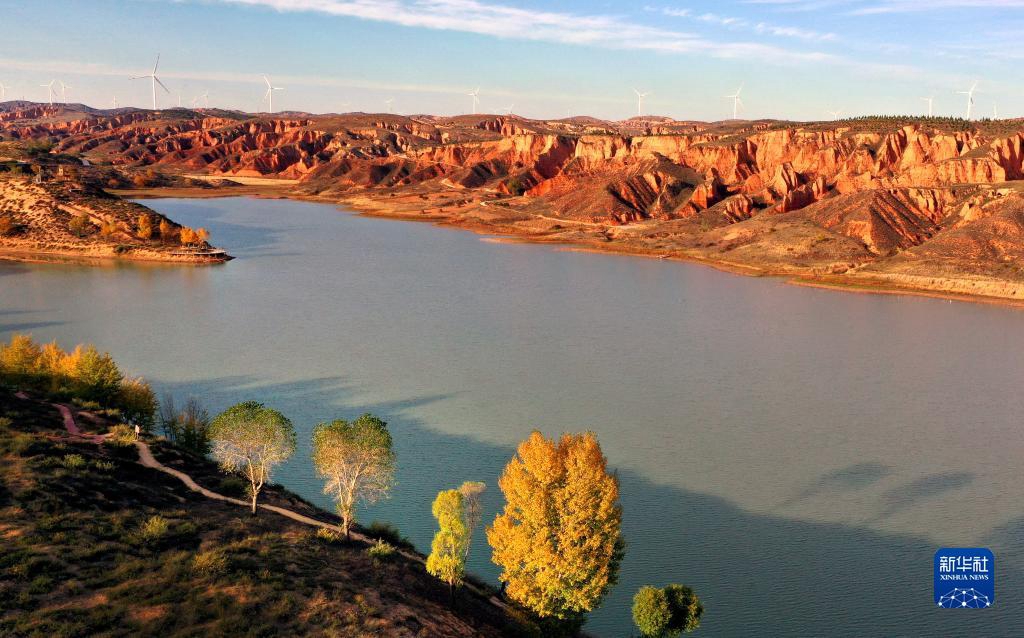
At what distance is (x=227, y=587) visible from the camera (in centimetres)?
1994

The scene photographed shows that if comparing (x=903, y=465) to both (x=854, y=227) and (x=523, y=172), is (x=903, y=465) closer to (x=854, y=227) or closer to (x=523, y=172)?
(x=854, y=227)

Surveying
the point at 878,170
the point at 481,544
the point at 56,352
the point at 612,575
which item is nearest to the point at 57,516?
the point at 481,544

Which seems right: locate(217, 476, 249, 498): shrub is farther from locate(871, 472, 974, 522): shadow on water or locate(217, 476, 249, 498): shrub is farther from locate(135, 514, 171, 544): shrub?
locate(871, 472, 974, 522): shadow on water

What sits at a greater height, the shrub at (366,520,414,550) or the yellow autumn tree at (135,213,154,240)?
the yellow autumn tree at (135,213,154,240)

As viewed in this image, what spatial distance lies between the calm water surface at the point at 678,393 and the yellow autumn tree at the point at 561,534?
9.91ft

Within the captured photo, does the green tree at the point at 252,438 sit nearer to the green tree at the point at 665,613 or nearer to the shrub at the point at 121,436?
the shrub at the point at 121,436

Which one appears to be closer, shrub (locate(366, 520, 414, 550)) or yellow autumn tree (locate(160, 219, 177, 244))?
shrub (locate(366, 520, 414, 550))

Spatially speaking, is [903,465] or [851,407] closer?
[903,465]

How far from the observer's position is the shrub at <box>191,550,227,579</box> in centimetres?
2048

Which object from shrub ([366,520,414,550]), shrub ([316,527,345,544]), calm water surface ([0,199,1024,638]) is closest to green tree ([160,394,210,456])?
calm water surface ([0,199,1024,638])

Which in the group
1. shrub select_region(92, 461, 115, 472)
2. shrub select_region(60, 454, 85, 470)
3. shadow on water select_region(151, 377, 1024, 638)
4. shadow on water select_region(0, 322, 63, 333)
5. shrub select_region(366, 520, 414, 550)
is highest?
shrub select_region(60, 454, 85, 470)

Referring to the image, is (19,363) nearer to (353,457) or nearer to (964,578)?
(353,457)

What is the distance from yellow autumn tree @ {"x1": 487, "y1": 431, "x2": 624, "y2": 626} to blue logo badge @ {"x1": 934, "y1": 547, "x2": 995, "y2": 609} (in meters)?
11.8

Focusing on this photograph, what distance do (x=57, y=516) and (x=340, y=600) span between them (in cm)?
939
